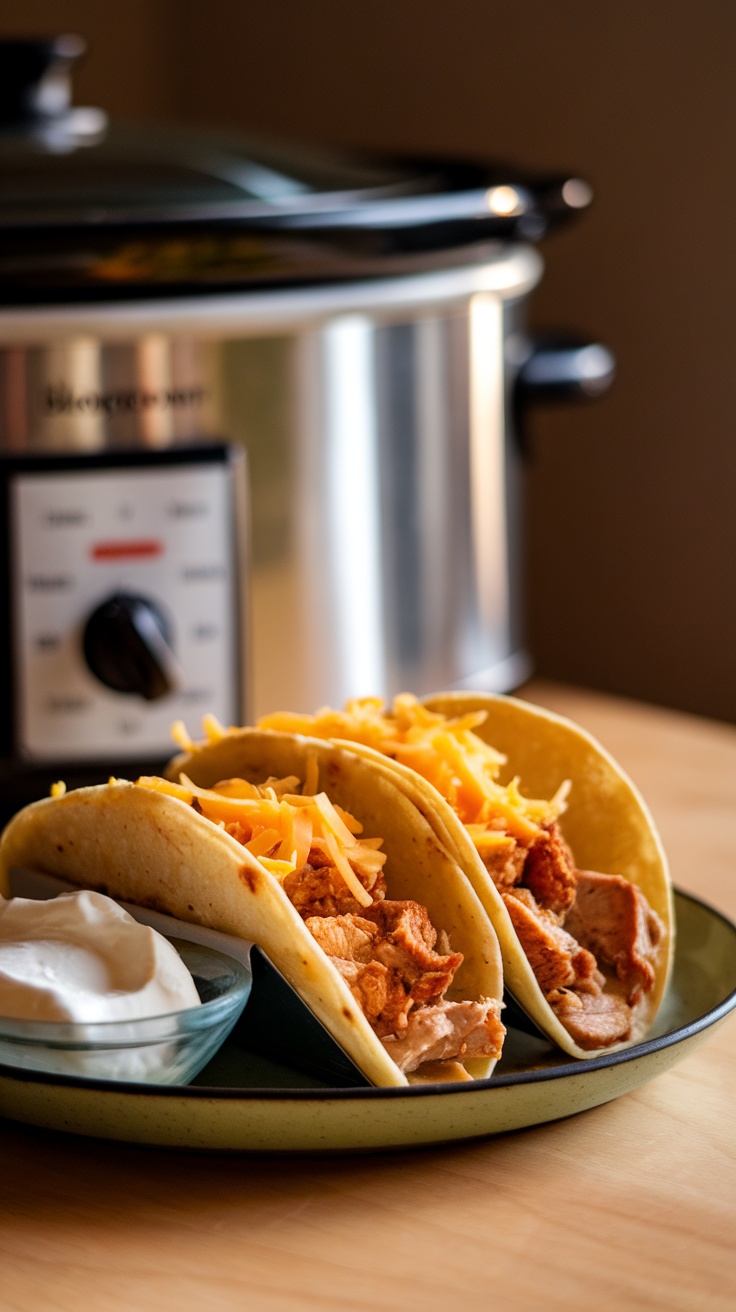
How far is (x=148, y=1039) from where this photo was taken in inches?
23.6

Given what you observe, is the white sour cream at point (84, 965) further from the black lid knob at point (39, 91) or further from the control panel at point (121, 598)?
the black lid knob at point (39, 91)

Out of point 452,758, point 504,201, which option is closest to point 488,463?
point 504,201

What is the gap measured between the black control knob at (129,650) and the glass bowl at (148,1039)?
481 mm

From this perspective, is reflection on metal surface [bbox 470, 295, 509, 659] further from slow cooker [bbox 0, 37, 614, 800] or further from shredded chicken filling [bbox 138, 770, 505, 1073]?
shredded chicken filling [bbox 138, 770, 505, 1073]

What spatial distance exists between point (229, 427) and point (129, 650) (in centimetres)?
19

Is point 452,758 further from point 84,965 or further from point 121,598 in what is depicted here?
point 121,598

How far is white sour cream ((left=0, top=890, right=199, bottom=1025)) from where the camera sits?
1.96 ft

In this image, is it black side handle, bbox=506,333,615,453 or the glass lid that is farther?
black side handle, bbox=506,333,615,453

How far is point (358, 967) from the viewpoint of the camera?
67 cm

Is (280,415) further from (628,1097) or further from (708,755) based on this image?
(628,1097)

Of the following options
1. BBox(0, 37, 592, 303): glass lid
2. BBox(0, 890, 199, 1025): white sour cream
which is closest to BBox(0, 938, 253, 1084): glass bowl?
BBox(0, 890, 199, 1025): white sour cream

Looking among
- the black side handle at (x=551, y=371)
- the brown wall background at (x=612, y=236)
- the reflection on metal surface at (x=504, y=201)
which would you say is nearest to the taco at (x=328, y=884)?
the reflection on metal surface at (x=504, y=201)

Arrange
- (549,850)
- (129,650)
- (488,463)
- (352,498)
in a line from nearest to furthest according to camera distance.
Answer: (549,850) → (129,650) → (352,498) → (488,463)

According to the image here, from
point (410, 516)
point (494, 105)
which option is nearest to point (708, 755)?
point (410, 516)
